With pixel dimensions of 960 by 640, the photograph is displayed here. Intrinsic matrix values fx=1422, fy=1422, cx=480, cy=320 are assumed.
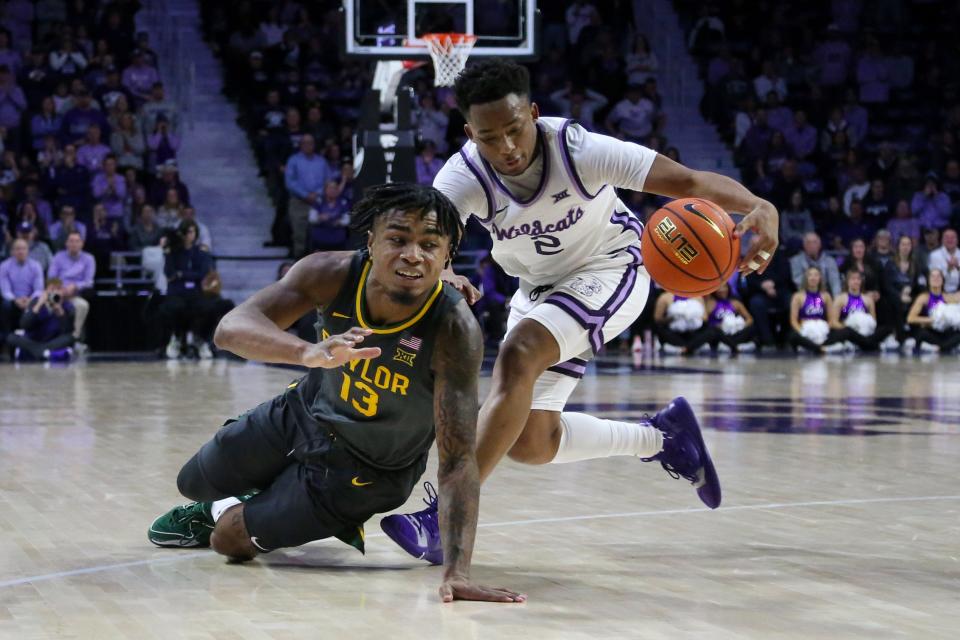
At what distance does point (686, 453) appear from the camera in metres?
5.73

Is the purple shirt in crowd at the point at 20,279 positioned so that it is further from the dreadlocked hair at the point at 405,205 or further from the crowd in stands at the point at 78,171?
the dreadlocked hair at the point at 405,205

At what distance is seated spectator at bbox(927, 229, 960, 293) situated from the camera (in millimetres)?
17578

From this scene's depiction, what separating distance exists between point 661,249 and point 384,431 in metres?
1.32

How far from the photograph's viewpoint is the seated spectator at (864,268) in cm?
1736

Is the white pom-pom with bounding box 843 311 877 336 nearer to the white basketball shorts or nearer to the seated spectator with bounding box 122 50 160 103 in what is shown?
the seated spectator with bounding box 122 50 160 103

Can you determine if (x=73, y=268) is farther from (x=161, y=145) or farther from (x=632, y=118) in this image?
(x=632, y=118)

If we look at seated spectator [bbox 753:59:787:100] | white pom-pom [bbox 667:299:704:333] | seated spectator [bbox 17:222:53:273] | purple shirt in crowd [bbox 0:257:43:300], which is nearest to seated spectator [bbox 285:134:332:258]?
seated spectator [bbox 17:222:53:273]

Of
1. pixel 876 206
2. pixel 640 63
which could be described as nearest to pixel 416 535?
pixel 876 206

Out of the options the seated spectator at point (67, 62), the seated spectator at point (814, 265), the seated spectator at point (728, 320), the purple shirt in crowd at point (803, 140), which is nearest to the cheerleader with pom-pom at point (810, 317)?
the seated spectator at point (814, 265)

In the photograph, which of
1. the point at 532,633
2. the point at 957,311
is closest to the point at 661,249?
the point at 532,633

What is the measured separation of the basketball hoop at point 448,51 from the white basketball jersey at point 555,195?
6925 mm

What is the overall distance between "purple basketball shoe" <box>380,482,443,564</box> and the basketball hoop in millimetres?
7897

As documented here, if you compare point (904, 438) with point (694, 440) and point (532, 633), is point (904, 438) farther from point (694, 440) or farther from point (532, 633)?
point (532, 633)

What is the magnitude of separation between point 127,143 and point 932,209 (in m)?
10.5
